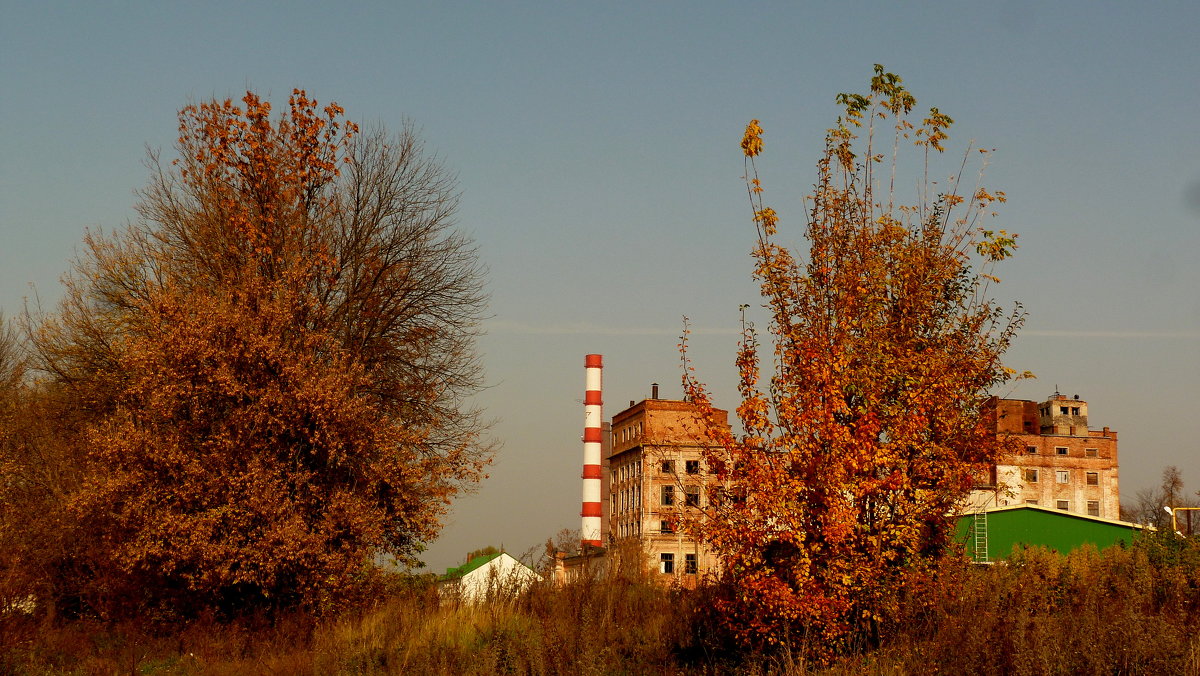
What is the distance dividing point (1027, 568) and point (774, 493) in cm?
986

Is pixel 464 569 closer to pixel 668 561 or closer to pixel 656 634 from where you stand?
pixel 656 634

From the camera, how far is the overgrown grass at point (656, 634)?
1263 centimetres

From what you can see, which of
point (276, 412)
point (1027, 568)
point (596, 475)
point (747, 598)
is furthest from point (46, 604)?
point (596, 475)

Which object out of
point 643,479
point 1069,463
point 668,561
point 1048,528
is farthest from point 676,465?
point 1069,463

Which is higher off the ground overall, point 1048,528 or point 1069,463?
point 1069,463

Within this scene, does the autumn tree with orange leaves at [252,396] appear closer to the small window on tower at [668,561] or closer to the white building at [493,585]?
the white building at [493,585]

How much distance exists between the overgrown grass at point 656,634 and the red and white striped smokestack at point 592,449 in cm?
4347

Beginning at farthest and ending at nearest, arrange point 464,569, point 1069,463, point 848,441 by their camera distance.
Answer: point 1069,463
point 464,569
point 848,441

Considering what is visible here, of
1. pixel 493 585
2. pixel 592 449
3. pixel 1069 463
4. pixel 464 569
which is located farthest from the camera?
pixel 1069 463

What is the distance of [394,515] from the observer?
78.5 ft

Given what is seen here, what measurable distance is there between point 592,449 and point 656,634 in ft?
162

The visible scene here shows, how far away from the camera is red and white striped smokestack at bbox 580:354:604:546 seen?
67.4m

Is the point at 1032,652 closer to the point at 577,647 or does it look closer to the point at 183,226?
the point at 577,647

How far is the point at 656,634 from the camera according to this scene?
709 inches
